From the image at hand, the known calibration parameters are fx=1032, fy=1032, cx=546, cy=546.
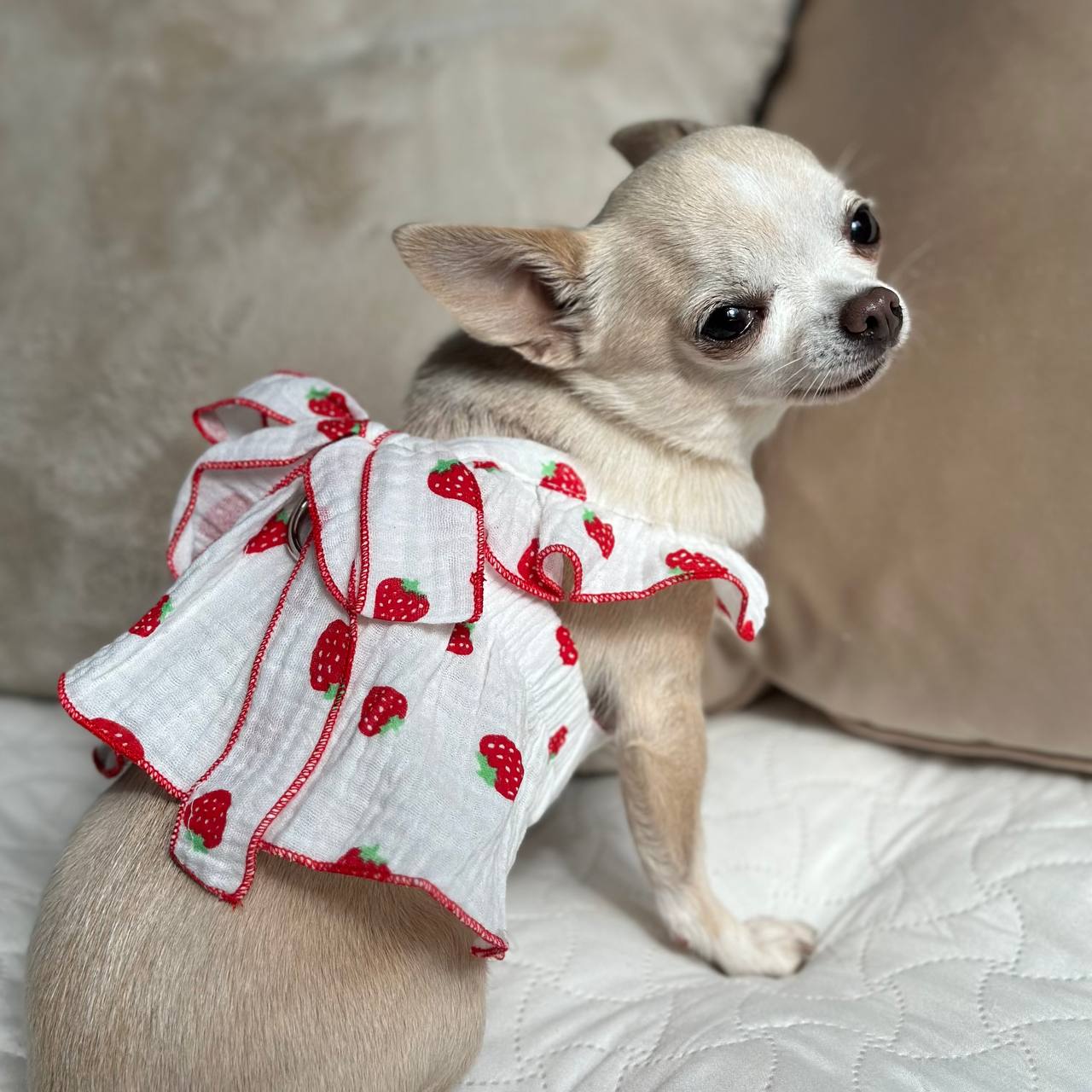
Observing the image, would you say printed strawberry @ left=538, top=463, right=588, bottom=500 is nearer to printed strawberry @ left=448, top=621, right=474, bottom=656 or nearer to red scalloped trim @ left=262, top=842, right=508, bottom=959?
printed strawberry @ left=448, top=621, right=474, bottom=656

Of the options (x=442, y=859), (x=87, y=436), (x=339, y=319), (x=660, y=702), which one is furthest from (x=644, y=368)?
(x=87, y=436)

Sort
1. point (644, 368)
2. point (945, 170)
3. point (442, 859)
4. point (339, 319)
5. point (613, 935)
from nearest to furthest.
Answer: point (442, 859)
point (644, 368)
point (613, 935)
point (945, 170)
point (339, 319)

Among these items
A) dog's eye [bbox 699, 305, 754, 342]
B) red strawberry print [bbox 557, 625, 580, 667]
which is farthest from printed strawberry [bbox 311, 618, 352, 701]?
dog's eye [bbox 699, 305, 754, 342]

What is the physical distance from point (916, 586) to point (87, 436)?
1.20m

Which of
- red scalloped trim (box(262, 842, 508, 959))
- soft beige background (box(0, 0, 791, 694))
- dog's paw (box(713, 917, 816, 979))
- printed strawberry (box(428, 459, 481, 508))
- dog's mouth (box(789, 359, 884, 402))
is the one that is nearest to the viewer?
red scalloped trim (box(262, 842, 508, 959))

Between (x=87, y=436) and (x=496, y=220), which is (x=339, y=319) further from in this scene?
(x=87, y=436)

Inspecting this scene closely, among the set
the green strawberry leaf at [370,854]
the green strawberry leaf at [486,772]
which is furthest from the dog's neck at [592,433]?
the green strawberry leaf at [370,854]

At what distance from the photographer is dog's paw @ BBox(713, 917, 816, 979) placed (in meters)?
1.15

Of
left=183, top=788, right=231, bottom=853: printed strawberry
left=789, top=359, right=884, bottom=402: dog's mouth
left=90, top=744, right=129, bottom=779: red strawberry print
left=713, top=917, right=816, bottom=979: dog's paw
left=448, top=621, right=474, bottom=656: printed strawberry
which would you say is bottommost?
left=713, top=917, right=816, bottom=979: dog's paw

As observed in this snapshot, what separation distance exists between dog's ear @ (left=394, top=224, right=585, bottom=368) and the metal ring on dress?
0.24 m

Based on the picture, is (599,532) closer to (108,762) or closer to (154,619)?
(154,619)

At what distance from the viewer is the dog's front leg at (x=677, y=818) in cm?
107

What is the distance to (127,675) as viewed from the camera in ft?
2.83

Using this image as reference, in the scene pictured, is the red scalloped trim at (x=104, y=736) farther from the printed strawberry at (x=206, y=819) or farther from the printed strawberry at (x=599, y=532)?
the printed strawberry at (x=599, y=532)
